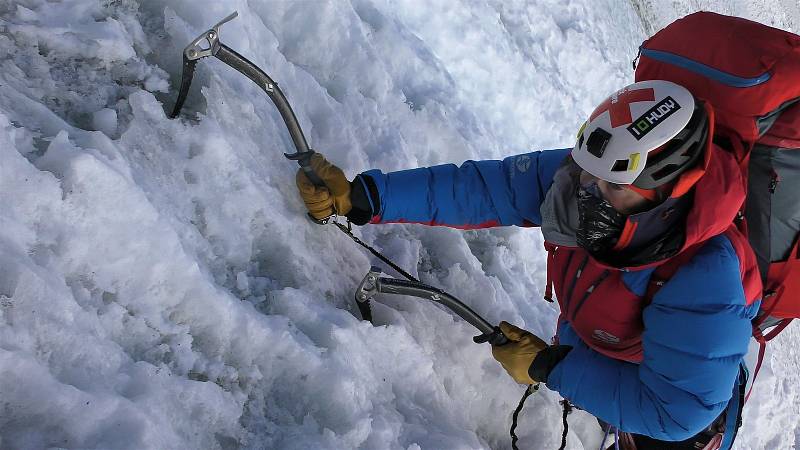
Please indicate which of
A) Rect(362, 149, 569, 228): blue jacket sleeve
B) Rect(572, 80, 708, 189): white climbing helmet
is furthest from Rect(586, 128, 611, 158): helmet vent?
Rect(362, 149, 569, 228): blue jacket sleeve

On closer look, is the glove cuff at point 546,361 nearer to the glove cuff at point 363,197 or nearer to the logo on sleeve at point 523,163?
the logo on sleeve at point 523,163

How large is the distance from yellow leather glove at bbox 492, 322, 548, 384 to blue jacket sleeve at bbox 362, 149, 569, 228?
0.50 meters

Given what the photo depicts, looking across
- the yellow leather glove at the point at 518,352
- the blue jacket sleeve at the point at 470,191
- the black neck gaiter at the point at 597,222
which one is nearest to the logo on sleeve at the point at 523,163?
the blue jacket sleeve at the point at 470,191

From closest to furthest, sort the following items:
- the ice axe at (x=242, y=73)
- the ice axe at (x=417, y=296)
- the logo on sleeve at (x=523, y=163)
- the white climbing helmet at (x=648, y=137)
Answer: the white climbing helmet at (x=648, y=137)
the ice axe at (x=242, y=73)
the ice axe at (x=417, y=296)
the logo on sleeve at (x=523, y=163)

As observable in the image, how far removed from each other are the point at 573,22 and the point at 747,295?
477 cm

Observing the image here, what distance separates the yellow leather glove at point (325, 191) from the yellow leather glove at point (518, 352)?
90cm

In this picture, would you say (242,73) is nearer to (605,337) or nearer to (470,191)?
(470,191)

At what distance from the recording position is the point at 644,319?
95.5 inches

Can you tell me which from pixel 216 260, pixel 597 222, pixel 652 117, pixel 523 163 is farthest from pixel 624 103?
pixel 216 260

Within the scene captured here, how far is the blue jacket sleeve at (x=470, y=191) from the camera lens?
2.95m

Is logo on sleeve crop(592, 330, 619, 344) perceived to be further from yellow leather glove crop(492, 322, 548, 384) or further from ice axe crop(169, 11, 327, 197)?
ice axe crop(169, 11, 327, 197)

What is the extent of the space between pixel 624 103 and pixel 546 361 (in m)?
1.09

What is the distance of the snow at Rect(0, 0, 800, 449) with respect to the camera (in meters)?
1.85

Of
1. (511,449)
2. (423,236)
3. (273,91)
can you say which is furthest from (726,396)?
(273,91)
